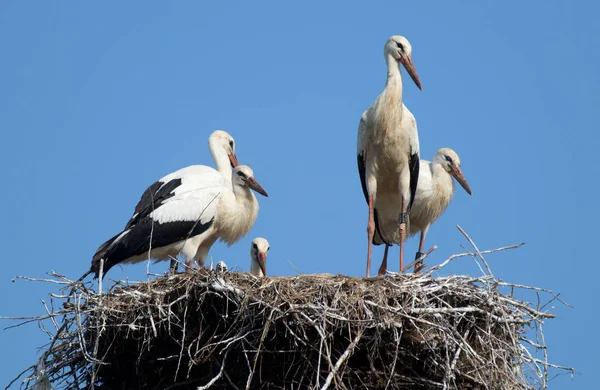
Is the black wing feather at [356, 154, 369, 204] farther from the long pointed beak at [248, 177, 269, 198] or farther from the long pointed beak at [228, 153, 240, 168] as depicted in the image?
the long pointed beak at [228, 153, 240, 168]

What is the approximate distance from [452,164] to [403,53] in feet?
5.05

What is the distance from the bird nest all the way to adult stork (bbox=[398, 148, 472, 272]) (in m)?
2.75

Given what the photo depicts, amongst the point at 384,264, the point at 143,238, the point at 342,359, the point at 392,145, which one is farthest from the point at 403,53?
the point at 342,359

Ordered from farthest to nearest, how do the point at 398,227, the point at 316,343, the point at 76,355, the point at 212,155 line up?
the point at 212,155 → the point at 398,227 → the point at 76,355 → the point at 316,343

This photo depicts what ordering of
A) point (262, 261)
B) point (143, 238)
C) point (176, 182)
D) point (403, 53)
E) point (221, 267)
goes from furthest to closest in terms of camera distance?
point (176, 182)
point (403, 53)
point (143, 238)
point (262, 261)
point (221, 267)

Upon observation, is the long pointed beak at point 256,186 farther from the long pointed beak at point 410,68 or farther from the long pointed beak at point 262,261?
the long pointed beak at point 410,68

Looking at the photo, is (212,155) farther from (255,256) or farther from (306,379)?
(306,379)

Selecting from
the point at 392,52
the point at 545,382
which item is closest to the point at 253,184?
the point at 392,52

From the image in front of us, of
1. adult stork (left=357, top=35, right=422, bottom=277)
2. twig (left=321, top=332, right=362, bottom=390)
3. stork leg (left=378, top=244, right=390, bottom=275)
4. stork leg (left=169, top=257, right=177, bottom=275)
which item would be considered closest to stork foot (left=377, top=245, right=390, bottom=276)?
stork leg (left=378, top=244, right=390, bottom=275)

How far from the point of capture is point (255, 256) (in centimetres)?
926

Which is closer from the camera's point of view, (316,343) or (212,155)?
(316,343)

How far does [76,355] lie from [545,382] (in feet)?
10.2

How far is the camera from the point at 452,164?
35.1 ft

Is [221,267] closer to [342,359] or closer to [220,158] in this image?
[342,359]
